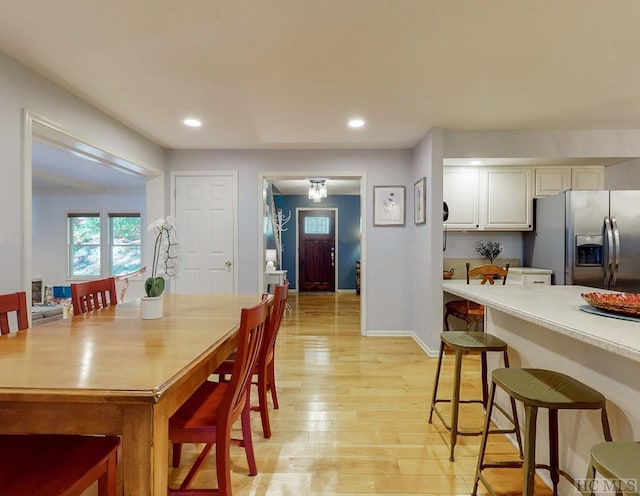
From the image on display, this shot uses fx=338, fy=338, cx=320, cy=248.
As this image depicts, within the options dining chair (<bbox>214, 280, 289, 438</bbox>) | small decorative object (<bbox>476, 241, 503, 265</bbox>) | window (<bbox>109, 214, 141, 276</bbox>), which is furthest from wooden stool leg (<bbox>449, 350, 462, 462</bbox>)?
window (<bbox>109, 214, 141, 276</bbox>)

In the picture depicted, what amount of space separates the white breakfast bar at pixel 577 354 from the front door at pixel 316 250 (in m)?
6.17

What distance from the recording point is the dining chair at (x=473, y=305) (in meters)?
3.23

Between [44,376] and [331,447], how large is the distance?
1513mm

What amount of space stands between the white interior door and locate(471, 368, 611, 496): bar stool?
3445 mm

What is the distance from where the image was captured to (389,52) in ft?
6.77

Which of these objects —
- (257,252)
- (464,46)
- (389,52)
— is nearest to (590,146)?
(464,46)

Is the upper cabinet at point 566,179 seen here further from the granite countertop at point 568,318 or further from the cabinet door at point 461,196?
the granite countertop at point 568,318

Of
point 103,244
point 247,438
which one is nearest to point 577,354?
point 247,438

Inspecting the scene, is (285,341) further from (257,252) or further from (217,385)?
(217,385)

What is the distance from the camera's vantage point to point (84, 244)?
7.28 metres

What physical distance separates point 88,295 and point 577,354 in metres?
2.64

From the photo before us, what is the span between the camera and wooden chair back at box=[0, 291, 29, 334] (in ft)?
4.98

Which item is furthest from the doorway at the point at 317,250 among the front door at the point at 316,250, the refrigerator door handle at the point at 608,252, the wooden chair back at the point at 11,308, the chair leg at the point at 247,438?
the wooden chair back at the point at 11,308

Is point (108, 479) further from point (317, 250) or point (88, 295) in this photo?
point (317, 250)
